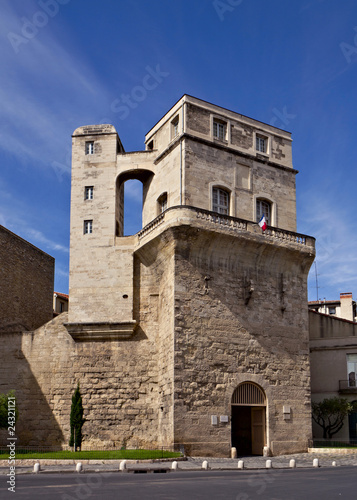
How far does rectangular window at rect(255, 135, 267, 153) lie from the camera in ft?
102

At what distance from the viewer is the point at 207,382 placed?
2525cm

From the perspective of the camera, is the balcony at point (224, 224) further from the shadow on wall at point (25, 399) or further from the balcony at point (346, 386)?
the balcony at point (346, 386)

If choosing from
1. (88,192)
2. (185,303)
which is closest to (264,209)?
(185,303)

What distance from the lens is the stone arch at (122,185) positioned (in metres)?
29.7

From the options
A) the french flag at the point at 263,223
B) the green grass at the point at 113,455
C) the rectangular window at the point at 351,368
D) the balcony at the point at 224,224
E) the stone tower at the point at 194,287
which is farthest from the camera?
the rectangular window at the point at 351,368

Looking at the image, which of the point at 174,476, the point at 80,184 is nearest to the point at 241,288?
the point at 80,184

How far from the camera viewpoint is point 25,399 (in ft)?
91.7

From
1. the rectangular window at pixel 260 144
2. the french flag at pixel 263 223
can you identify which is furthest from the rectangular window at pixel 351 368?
the rectangular window at pixel 260 144

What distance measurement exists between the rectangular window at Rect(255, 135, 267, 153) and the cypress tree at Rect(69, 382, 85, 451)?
46.1ft

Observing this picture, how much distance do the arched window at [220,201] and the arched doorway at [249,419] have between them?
7720 mm

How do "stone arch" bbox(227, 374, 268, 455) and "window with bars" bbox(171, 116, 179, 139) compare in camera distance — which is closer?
"stone arch" bbox(227, 374, 268, 455)

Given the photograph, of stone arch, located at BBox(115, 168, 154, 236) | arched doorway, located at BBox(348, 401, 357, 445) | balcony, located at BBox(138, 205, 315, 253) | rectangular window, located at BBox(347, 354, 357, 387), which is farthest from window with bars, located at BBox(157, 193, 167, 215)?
arched doorway, located at BBox(348, 401, 357, 445)

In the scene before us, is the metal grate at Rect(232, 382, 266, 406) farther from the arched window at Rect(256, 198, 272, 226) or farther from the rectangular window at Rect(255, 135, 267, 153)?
the rectangular window at Rect(255, 135, 267, 153)

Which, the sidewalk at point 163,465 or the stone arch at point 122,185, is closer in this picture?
the sidewalk at point 163,465
